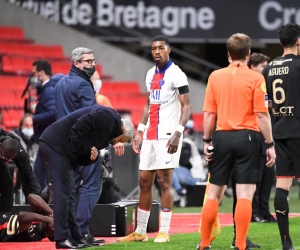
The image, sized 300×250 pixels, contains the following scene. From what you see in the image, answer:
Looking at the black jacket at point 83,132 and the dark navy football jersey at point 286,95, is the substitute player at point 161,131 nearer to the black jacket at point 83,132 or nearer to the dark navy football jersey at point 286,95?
the black jacket at point 83,132

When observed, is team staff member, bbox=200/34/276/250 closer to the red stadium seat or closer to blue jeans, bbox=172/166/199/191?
blue jeans, bbox=172/166/199/191

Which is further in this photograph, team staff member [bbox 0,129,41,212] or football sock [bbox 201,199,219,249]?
team staff member [bbox 0,129,41,212]

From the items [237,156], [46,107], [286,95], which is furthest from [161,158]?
[46,107]

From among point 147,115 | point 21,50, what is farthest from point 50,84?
point 21,50

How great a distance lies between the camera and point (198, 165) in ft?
55.1

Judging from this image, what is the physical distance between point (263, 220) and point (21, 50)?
11921 millimetres

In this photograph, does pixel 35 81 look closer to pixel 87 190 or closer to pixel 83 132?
pixel 87 190

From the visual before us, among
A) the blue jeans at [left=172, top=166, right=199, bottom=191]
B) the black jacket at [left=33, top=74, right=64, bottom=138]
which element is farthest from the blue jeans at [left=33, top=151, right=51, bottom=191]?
the blue jeans at [left=172, top=166, right=199, bottom=191]

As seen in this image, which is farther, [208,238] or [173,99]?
[173,99]

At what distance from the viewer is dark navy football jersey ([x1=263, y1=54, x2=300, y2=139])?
869cm

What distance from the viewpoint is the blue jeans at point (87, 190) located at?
964 centimetres

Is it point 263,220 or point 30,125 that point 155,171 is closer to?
point 263,220

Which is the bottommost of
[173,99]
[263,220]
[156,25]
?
[263,220]

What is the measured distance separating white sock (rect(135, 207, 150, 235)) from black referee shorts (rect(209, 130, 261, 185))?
2038 millimetres
